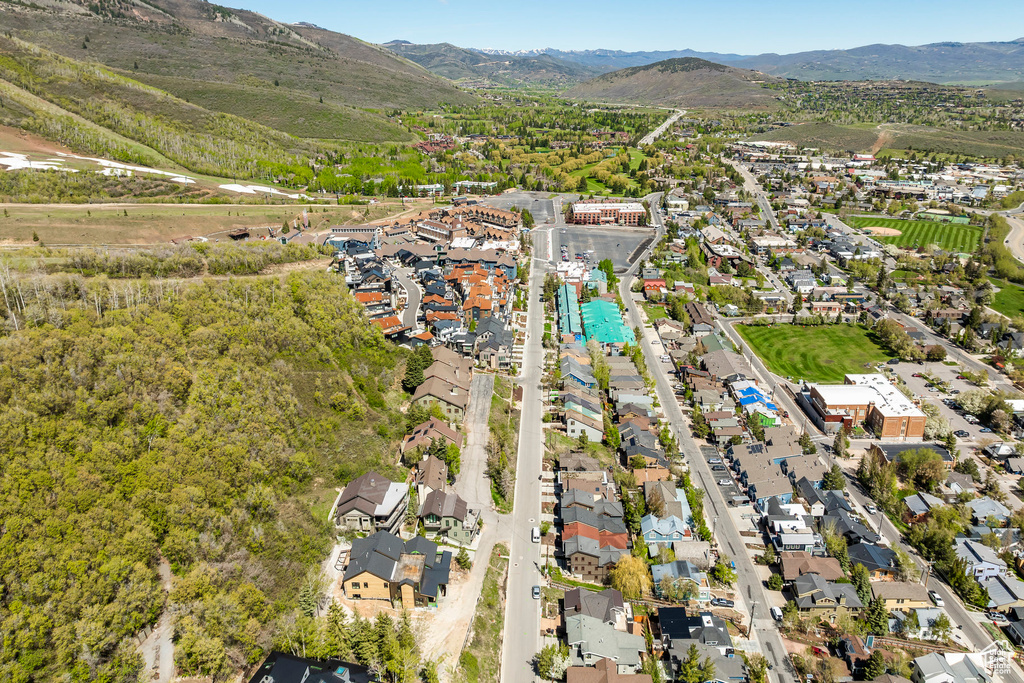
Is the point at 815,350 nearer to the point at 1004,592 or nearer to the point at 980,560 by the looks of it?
the point at 980,560

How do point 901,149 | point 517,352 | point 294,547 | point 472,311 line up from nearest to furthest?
point 294,547 → point 517,352 → point 472,311 → point 901,149

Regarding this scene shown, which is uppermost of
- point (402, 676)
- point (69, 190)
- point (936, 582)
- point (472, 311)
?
point (69, 190)

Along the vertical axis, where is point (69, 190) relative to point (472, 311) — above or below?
above

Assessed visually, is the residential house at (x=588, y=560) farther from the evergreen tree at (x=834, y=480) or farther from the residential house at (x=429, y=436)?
the evergreen tree at (x=834, y=480)

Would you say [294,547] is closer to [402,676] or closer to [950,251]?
[402,676]

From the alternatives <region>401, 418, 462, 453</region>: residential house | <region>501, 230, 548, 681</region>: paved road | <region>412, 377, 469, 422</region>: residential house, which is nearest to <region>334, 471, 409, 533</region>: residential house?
<region>401, 418, 462, 453</region>: residential house

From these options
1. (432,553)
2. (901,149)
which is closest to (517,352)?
(432,553)
